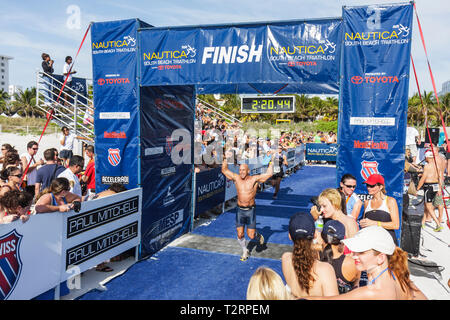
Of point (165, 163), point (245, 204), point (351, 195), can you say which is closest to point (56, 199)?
point (165, 163)

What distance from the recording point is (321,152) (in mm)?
23938

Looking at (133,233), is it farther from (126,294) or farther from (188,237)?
(188,237)

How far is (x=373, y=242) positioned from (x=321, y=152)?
71.6ft

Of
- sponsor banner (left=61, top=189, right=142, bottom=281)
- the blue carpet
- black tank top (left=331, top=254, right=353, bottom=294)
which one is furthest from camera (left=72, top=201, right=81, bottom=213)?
black tank top (left=331, top=254, right=353, bottom=294)

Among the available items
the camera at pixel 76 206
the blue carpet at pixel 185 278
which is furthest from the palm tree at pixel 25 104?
the camera at pixel 76 206

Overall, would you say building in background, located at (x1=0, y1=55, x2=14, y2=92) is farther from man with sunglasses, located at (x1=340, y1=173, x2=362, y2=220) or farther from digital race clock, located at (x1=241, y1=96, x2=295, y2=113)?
man with sunglasses, located at (x1=340, y1=173, x2=362, y2=220)

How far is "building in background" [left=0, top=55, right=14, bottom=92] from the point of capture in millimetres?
163750

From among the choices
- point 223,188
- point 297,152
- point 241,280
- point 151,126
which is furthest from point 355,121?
point 297,152

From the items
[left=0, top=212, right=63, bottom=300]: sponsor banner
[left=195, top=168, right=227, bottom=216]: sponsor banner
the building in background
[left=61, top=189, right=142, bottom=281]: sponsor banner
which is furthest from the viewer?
the building in background

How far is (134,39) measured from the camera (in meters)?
6.80

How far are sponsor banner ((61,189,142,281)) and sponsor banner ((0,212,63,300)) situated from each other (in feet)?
0.62

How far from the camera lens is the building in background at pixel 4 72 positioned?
537 ft

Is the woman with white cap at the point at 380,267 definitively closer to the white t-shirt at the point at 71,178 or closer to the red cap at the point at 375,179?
the red cap at the point at 375,179

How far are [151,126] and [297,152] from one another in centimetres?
1547
